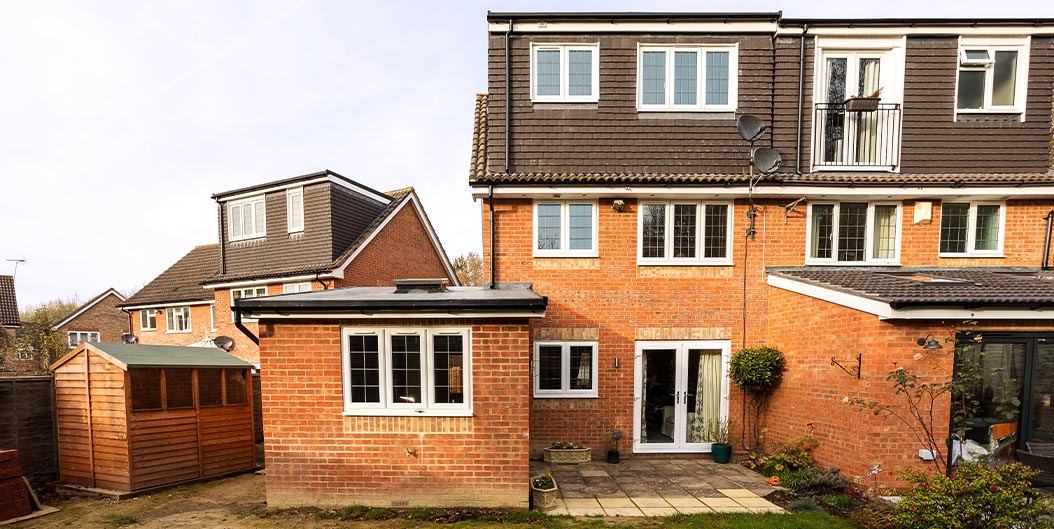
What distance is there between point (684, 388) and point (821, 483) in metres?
2.53

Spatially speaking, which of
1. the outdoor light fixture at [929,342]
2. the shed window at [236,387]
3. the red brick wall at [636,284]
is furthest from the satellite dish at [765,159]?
the shed window at [236,387]

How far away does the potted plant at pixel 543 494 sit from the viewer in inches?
231

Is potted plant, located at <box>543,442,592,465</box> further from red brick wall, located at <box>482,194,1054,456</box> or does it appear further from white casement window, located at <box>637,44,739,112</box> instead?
white casement window, located at <box>637,44,739,112</box>

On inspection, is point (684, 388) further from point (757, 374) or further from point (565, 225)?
point (565, 225)

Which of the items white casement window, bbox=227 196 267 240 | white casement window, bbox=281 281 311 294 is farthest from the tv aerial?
white casement window, bbox=227 196 267 240

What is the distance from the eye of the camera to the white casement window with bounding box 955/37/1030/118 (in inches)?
341

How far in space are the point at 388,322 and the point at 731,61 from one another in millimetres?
8616

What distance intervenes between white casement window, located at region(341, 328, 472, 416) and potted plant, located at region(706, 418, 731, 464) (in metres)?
5.17

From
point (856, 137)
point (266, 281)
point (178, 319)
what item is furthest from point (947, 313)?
point (178, 319)

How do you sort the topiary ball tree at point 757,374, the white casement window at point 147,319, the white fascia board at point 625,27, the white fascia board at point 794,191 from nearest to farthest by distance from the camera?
the topiary ball tree at point 757,374, the white fascia board at point 794,191, the white fascia board at point 625,27, the white casement window at point 147,319

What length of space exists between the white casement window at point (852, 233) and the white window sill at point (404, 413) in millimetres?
7477

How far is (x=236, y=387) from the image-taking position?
27.4ft

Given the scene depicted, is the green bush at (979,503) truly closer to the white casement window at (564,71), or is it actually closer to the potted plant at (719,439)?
the potted plant at (719,439)

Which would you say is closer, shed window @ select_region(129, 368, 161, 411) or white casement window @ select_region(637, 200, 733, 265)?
shed window @ select_region(129, 368, 161, 411)
